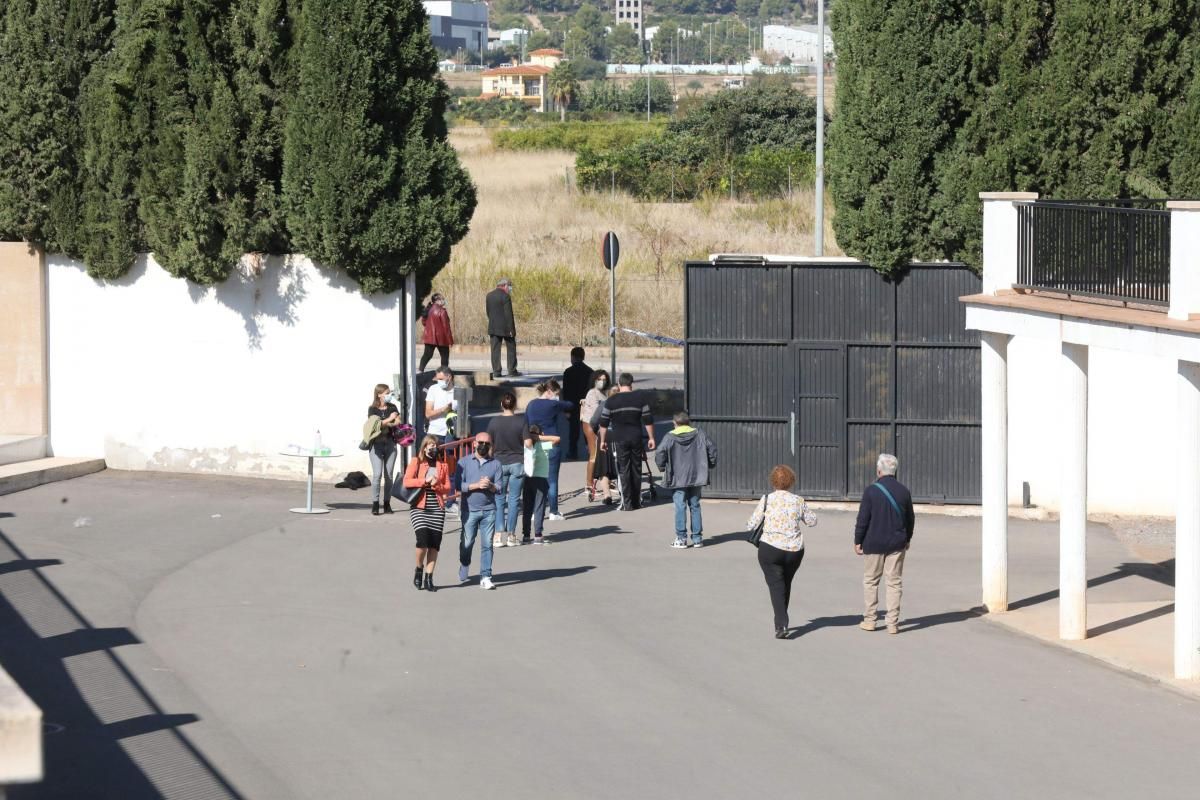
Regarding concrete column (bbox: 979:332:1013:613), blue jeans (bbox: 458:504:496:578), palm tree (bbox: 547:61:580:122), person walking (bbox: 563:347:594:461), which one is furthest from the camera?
palm tree (bbox: 547:61:580:122)

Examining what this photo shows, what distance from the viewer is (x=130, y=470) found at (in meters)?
21.6

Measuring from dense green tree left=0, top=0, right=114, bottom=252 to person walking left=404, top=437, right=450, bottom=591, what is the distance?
807cm

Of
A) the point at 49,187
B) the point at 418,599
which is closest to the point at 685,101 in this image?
the point at 49,187

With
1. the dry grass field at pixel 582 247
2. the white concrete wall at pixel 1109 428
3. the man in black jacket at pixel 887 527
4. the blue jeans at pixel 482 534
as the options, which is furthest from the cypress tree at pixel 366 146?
the dry grass field at pixel 582 247

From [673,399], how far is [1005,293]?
425 inches

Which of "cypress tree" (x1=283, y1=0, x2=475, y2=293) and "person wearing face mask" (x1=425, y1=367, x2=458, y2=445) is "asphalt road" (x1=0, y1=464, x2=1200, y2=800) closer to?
"person wearing face mask" (x1=425, y1=367, x2=458, y2=445)

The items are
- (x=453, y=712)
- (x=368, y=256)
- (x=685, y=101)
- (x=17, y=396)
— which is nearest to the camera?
(x=453, y=712)

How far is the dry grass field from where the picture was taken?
37.8 meters

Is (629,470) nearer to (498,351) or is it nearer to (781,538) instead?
(781,538)

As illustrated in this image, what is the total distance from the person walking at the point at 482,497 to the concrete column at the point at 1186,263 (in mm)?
6292

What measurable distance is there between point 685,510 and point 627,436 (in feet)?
5.66

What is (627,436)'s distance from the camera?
19.4 metres

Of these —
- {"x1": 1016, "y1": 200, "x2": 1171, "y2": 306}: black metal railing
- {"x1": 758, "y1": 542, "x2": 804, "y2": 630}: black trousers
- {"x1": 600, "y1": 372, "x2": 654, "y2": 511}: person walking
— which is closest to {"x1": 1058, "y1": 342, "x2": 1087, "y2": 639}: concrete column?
→ {"x1": 1016, "y1": 200, "x2": 1171, "y2": 306}: black metal railing

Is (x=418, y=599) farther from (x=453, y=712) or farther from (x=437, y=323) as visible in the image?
(x=437, y=323)
